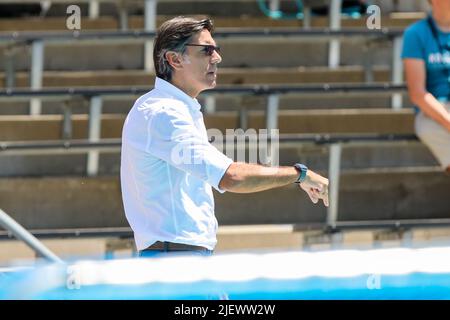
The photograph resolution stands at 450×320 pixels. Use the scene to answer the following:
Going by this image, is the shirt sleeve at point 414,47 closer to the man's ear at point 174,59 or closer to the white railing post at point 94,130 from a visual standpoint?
the white railing post at point 94,130

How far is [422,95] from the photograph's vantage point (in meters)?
5.52

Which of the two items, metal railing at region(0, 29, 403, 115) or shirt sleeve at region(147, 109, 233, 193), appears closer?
shirt sleeve at region(147, 109, 233, 193)

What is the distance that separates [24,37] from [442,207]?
2.84 m

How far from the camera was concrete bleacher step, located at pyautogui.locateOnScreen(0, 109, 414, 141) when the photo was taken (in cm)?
632

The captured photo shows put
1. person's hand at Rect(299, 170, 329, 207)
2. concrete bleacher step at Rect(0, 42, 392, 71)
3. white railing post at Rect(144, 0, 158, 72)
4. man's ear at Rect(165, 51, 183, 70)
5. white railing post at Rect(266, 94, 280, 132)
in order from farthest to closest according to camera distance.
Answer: concrete bleacher step at Rect(0, 42, 392, 71), white railing post at Rect(144, 0, 158, 72), white railing post at Rect(266, 94, 280, 132), man's ear at Rect(165, 51, 183, 70), person's hand at Rect(299, 170, 329, 207)

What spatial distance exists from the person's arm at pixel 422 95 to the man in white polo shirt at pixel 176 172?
2.40 meters

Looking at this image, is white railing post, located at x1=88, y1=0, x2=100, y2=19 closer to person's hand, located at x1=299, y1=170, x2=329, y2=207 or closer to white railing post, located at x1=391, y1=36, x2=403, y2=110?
white railing post, located at x1=391, y1=36, x2=403, y2=110

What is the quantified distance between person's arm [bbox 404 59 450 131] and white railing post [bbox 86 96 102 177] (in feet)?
5.96

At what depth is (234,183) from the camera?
10.3 feet

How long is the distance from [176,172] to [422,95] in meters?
2.65

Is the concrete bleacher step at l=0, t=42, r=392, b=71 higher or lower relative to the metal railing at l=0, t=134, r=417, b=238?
higher

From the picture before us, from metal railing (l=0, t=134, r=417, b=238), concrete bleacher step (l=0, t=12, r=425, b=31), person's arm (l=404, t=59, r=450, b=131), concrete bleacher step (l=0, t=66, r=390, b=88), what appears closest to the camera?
person's arm (l=404, t=59, r=450, b=131)

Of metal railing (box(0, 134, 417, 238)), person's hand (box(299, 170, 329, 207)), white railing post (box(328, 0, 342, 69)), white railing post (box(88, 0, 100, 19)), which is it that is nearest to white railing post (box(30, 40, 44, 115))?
metal railing (box(0, 134, 417, 238))
